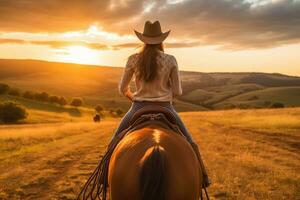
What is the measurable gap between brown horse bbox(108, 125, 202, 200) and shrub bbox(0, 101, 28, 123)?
212 feet

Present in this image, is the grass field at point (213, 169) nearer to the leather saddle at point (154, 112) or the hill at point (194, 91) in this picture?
the leather saddle at point (154, 112)

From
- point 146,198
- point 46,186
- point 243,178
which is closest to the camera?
point 146,198

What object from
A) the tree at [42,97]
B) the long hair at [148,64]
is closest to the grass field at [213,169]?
the long hair at [148,64]

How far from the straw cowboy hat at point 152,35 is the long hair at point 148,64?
106 mm

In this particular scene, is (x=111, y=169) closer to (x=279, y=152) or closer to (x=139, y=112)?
(x=139, y=112)

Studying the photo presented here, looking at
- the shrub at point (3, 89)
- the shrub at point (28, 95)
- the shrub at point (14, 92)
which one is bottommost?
the shrub at point (28, 95)

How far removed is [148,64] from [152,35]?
0.46 m

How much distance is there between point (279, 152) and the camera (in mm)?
18141

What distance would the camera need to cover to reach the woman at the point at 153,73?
5750 mm

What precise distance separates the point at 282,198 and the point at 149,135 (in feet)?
21.1

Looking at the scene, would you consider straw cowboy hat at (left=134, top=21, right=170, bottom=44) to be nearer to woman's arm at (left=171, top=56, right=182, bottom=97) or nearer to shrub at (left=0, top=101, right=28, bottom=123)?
woman's arm at (left=171, top=56, right=182, bottom=97)

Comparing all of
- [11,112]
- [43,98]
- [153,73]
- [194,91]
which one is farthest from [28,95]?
[153,73]

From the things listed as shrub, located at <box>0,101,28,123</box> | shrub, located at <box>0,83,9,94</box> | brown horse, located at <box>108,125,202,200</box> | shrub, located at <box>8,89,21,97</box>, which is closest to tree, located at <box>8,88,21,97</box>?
shrub, located at <box>8,89,21,97</box>

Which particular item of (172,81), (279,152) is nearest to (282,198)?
(172,81)
